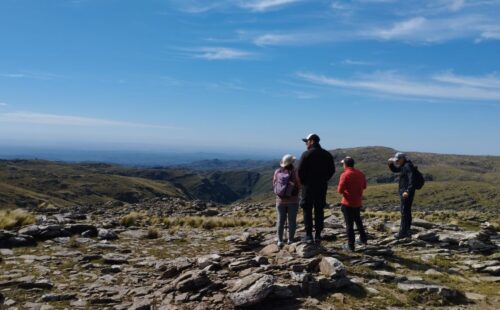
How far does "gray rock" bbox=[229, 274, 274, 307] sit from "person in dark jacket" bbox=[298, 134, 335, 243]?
5.59 metres

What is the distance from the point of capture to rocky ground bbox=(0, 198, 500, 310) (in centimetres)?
966

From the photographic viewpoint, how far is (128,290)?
11.2 meters

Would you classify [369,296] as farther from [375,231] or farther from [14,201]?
[14,201]

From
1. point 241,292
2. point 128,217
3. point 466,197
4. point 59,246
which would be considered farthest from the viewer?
point 466,197

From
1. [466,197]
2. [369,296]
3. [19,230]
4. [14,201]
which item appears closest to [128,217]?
[19,230]

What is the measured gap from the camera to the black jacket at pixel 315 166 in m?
14.7

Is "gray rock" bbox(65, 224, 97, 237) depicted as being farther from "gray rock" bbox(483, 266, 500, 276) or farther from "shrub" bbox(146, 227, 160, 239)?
"gray rock" bbox(483, 266, 500, 276)

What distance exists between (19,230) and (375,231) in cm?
1617

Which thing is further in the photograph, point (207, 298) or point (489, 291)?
point (489, 291)

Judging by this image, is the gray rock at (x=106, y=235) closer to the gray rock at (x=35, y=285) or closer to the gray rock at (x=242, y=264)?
the gray rock at (x=35, y=285)

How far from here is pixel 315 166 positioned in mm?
14812

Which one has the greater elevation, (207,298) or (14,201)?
(207,298)

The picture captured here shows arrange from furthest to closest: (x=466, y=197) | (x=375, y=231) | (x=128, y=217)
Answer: (x=466, y=197) < (x=128, y=217) < (x=375, y=231)

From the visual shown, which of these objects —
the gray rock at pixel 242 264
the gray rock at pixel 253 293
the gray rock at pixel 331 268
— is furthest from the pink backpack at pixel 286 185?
the gray rock at pixel 253 293
